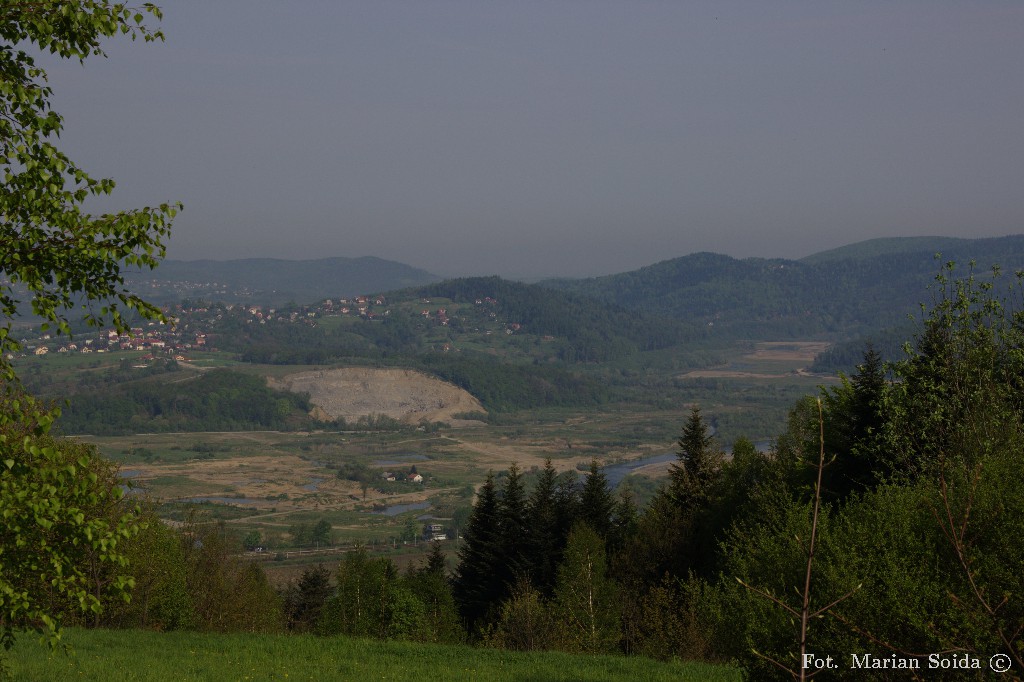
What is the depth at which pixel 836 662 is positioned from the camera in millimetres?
12531

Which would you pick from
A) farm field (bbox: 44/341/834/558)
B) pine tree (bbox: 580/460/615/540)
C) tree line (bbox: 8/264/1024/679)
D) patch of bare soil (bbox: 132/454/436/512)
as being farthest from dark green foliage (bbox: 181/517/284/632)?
patch of bare soil (bbox: 132/454/436/512)

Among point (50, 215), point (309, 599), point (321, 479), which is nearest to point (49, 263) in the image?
point (50, 215)

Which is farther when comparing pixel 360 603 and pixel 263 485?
pixel 263 485

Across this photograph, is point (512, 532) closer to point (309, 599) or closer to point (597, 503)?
point (597, 503)

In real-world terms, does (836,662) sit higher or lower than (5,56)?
lower

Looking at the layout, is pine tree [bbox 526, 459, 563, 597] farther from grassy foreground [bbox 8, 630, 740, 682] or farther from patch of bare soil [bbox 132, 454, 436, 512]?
patch of bare soil [bbox 132, 454, 436, 512]

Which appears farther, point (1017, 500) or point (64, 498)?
point (1017, 500)

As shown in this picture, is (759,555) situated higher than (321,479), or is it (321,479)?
(759,555)

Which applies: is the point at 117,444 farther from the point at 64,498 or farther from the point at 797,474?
the point at 64,498

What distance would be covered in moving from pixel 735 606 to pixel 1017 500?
605 cm

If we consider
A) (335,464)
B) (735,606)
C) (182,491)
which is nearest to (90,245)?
(735,606)

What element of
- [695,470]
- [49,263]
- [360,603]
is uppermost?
[49,263]

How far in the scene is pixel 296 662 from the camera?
70.2ft

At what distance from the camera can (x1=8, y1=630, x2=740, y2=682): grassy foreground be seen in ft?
64.0
